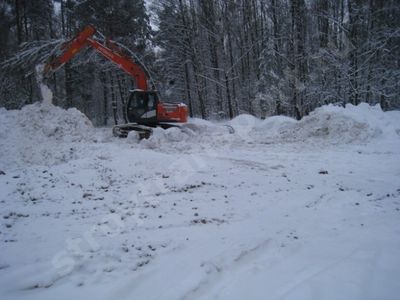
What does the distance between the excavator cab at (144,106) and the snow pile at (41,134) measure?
2234 millimetres

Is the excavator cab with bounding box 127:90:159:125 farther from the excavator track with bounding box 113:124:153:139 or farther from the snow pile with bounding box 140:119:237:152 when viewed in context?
the snow pile with bounding box 140:119:237:152

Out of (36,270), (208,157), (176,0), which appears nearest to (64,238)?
(36,270)

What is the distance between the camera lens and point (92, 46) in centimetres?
1569

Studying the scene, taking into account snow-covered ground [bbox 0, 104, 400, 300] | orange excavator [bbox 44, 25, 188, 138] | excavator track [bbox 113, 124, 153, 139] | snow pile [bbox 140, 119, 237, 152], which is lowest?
snow-covered ground [bbox 0, 104, 400, 300]

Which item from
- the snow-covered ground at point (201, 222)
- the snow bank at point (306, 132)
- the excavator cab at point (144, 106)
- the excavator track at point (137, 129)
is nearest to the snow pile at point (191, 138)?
the snow bank at point (306, 132)

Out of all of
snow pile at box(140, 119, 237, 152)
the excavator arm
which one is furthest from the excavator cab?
snow pile at box(140, 119, 237, 152)

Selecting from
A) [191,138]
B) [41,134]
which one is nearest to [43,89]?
[41,134]

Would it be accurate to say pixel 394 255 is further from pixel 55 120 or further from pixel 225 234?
pixel 55 120

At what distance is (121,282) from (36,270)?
1.12m

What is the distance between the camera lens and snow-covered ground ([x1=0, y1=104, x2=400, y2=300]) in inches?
145

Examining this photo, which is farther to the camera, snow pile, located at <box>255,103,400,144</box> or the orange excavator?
the orange excavator

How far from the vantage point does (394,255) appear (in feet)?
13.5

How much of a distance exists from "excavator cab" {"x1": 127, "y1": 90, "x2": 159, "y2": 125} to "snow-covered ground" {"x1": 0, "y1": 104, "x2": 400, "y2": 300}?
4.43 m

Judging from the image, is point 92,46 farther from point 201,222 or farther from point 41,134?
point 201,222
